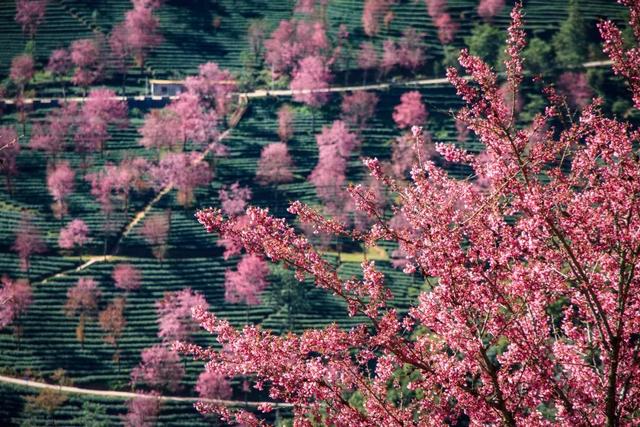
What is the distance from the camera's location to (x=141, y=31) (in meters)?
77.6

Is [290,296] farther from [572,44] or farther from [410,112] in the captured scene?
[572,44]

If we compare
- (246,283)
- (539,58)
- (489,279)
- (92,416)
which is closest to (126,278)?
(246,283)

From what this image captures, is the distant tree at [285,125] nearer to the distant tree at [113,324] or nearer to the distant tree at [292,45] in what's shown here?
the distant tree at [292,45]

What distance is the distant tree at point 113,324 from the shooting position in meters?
41.9

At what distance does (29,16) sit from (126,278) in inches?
2097

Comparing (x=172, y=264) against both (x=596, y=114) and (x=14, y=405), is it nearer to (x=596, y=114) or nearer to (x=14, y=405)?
(x=14, y=405)

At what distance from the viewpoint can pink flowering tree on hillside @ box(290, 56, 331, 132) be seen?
69.1 metres

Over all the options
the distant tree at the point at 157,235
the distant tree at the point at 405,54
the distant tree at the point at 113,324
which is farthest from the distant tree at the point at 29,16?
the distant tree at the point at 113,324

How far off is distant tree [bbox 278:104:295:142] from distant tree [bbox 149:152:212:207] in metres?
9.72

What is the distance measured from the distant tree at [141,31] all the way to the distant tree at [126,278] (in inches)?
1466

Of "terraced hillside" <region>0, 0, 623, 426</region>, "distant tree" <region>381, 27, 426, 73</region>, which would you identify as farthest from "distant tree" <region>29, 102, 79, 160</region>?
"distant tree" <region>381, 27, 426, 73</region>

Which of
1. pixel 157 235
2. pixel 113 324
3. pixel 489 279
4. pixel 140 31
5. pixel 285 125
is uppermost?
pixel 140 31

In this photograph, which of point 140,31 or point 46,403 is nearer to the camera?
point 46,403

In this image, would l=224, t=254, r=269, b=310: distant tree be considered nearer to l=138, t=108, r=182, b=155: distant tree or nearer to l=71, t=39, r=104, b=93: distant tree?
l=138, t=108, r=182, b=155: distant tree
